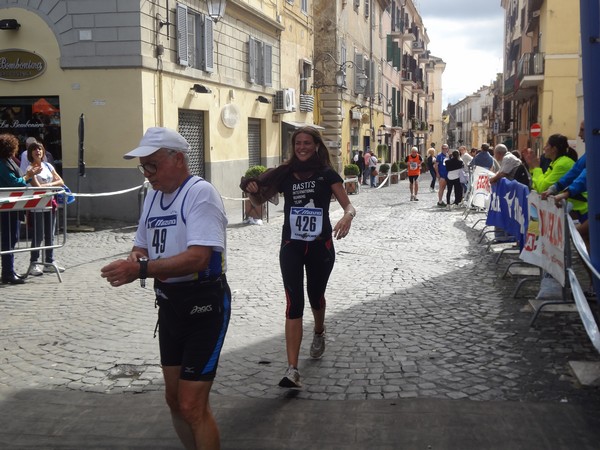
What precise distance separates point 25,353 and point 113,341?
0.71 metres

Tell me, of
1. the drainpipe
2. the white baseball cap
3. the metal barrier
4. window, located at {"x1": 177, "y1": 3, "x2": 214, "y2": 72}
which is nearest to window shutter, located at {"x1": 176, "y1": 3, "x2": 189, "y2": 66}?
window, located at {"x1": 177, "y1": 3, "x2": 214, "y2": 72}

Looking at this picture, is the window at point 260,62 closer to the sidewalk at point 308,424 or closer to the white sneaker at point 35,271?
the white sneaker at point 35,271

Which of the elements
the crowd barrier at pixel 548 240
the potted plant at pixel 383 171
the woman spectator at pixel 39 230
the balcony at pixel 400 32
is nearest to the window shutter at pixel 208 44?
the woman spectator at pixel 39 230

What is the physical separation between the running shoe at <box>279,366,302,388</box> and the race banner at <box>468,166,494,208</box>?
483 inches

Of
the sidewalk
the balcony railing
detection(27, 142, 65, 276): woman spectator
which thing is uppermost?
the balcony railing

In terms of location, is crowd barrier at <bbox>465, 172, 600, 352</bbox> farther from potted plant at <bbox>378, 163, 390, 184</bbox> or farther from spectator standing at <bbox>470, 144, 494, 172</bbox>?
potted plant at <bbox>378, 163, 390, 184</bbox>

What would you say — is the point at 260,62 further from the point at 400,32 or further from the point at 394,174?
the point at 400,32

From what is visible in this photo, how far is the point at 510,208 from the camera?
980cm

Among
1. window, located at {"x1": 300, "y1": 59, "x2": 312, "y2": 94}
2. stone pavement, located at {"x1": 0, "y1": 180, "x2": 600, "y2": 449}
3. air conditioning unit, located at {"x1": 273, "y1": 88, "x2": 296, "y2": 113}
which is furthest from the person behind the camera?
window, located at {"x1": 300, "y1": 59, "x2": 312, "y2": 94}

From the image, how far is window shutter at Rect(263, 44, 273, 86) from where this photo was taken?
77.6 ft

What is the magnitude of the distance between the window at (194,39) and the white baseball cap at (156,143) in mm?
14234

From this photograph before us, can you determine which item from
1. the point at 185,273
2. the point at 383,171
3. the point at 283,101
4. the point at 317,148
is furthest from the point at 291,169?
the point at 383,171

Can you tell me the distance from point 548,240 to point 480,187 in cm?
984

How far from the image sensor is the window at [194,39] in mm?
17172
